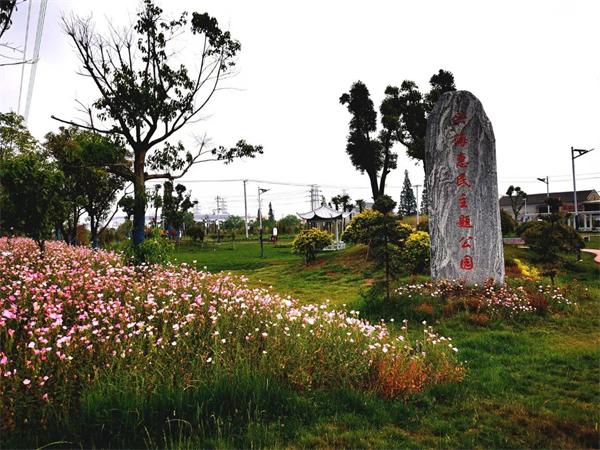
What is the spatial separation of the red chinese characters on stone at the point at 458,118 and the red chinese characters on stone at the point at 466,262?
3390mm

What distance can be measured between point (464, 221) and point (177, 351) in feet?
25.9

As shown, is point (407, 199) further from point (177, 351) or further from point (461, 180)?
point (177, 351)

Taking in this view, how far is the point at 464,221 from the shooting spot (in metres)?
9.99

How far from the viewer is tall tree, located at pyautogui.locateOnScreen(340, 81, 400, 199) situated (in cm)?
2634

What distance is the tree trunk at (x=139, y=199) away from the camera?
1226 centimetres

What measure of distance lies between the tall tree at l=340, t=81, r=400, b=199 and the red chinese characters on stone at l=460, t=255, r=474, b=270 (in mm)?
16125

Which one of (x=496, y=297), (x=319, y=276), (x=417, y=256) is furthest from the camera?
(x=319, y=276)

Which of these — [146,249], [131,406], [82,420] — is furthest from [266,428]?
[146,249]

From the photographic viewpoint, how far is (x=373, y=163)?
27.0 metres

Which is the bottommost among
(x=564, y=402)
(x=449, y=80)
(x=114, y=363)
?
(x=564, y=402)

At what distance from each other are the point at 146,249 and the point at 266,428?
8.44 metres

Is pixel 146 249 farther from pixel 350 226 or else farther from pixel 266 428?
pixel 350 226

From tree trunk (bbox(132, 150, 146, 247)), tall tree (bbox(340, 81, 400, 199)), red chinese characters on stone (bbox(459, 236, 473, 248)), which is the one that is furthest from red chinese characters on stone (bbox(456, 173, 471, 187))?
tall tree (bbox(340, 81, 400, 199))

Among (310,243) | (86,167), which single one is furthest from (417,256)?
(86,167)
